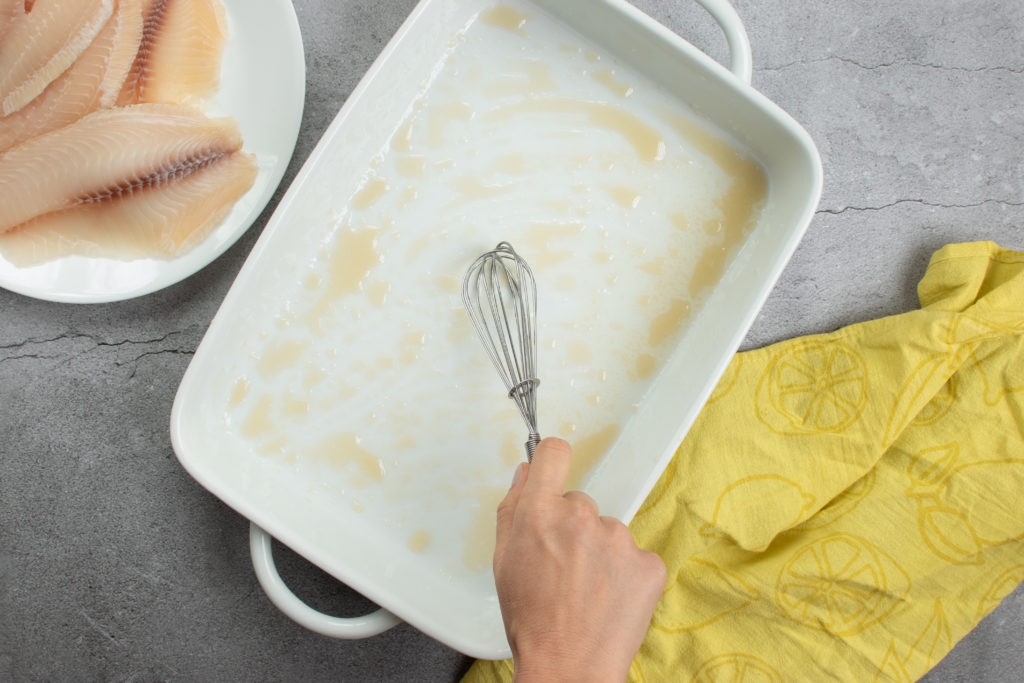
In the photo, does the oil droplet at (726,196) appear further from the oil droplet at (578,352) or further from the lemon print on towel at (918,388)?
the lemon print on towel at (918,388)

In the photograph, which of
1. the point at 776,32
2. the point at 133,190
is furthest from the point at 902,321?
the point at 133,190

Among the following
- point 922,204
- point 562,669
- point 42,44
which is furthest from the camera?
point 922,204

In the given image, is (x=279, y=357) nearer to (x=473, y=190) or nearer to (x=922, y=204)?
(x=473, y=190)

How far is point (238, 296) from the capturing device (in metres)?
0.56

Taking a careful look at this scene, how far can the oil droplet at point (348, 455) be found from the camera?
0.64 m

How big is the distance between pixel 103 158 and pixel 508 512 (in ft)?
1.67

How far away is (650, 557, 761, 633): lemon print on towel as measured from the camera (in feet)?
2.18

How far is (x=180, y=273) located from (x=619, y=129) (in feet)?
1.53

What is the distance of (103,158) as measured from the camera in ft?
1.98

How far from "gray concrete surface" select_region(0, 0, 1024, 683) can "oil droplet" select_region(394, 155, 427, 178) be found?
116 mm

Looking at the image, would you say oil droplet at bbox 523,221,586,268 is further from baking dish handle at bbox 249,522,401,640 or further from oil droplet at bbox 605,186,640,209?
baking dish handle at bbox 249,522,401,640

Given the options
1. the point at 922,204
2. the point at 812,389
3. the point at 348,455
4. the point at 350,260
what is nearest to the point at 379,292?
the point at 350,260

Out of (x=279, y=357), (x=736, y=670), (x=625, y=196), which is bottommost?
(x=736, y=670)

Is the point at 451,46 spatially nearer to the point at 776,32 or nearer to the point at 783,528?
the point at 776,32
